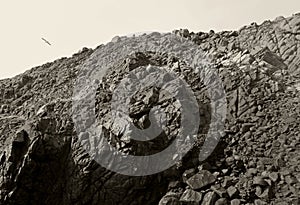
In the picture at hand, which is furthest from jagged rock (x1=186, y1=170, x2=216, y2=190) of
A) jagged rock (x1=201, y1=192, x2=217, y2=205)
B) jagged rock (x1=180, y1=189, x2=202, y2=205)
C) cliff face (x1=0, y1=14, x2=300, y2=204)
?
jagged rock (x1=201, y1=192, x2=217, y2=205)

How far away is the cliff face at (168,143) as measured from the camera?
28.7 feet

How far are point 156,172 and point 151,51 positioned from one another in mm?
5352

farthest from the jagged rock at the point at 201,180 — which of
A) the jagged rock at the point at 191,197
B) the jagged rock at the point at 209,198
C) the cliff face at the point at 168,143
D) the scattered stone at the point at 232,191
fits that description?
the scattered stone at the point at 232,191

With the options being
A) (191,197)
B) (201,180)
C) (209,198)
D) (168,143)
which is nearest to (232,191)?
(209,198)

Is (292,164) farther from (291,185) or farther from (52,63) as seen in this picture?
(52,63)

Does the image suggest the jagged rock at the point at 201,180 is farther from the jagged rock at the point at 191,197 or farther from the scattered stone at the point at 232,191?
the scattered stone at the point at 232,191

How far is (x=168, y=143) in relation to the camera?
993cm

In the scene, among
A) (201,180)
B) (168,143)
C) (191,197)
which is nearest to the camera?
(191,197)

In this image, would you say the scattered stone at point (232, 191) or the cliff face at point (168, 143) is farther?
the cliff face at point (168, 143)

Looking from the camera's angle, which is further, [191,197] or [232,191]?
[191,197]

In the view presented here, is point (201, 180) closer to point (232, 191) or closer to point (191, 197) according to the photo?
point (191, 197)

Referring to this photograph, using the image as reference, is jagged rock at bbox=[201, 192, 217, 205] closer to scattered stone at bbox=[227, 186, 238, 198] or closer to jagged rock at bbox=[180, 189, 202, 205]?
jagged rock at bbox=[180, 189, 202, 205]

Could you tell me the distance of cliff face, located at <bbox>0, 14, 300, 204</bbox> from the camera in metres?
8.76

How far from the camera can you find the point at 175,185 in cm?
927
